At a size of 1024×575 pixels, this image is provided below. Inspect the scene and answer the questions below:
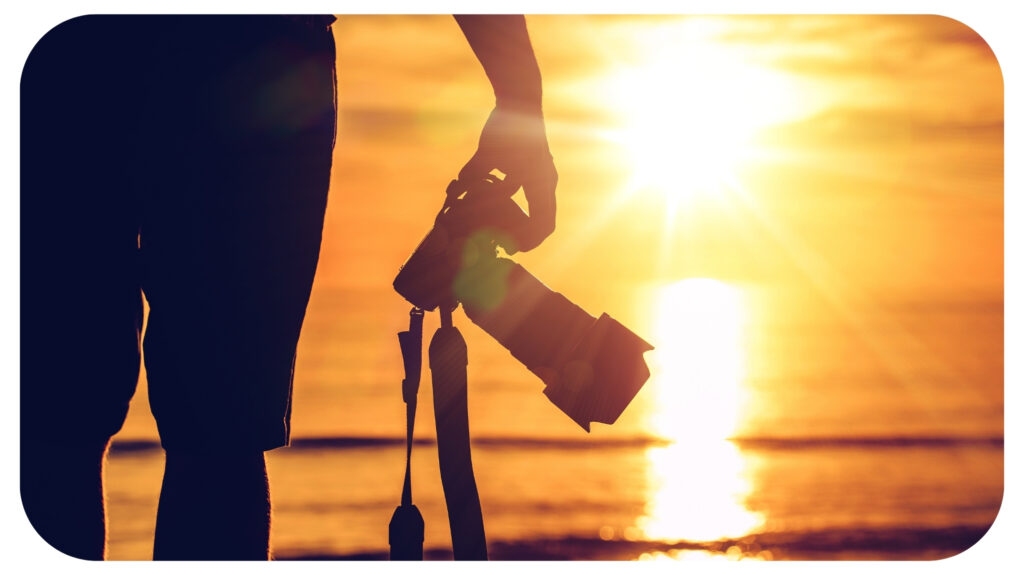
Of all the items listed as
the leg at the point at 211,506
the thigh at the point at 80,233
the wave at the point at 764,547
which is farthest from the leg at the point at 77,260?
the wave at the point at 764,547

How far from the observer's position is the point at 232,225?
6.33 feet

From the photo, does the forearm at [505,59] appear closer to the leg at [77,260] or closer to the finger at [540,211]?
the finger at [540,211]

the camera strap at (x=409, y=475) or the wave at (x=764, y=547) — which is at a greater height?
the camera strap at (x=409, y=475)

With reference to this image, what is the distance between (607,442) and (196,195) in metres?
2.02

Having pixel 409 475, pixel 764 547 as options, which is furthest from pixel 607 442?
pixel 409 475

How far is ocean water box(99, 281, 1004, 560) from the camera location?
2.94 m

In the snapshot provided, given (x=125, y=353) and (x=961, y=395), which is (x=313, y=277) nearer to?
(x=125, y=353)

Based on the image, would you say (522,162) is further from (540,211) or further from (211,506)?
A: (211,506)

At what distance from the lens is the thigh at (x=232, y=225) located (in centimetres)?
193

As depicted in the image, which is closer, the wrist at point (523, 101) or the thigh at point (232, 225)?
the thigh at point (232, 225)

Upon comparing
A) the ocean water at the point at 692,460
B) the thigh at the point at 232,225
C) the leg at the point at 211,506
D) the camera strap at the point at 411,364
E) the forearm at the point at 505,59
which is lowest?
the ocean water at the point at 692,460

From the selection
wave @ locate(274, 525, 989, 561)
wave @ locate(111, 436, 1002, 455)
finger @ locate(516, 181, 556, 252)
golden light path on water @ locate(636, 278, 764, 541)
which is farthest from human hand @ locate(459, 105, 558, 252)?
wave @ locate(111, 436, 1002, 455)

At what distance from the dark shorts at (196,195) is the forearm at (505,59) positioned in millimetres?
238

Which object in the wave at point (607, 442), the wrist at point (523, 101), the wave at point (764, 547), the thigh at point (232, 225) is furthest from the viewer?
the wave at point (607, 442)
